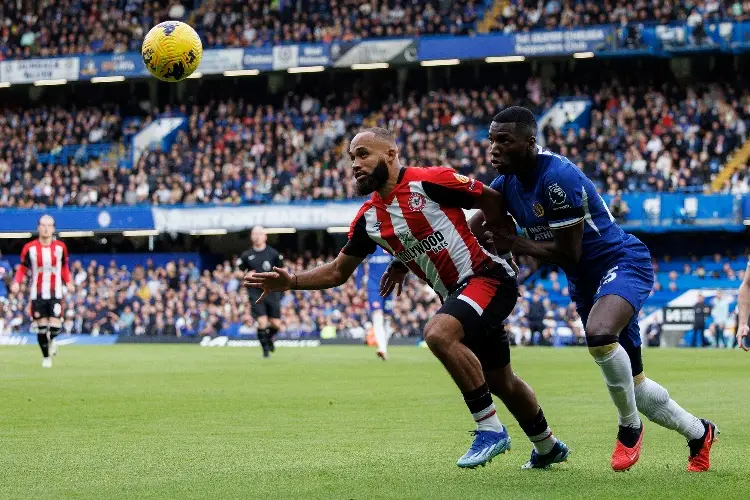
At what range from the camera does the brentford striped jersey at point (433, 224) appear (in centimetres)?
791

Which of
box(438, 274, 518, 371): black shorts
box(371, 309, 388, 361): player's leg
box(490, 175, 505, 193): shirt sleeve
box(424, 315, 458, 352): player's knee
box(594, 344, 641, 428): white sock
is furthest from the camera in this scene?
box(371, 309, 388, 361): player's leg

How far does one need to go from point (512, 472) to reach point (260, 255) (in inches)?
669

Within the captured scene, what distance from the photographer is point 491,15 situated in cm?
4550

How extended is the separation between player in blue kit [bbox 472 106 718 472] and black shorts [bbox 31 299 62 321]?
50.3ft

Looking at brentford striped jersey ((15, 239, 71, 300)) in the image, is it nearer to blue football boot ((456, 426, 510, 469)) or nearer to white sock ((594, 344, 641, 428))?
blue football boot ((456, 426, 510, 469))

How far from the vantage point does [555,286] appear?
38844mm

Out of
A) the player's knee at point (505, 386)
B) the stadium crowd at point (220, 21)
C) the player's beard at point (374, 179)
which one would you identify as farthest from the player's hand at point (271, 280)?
the stadium crowd at point (220, 21)

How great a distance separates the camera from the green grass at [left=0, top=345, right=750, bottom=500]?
23.1 ft

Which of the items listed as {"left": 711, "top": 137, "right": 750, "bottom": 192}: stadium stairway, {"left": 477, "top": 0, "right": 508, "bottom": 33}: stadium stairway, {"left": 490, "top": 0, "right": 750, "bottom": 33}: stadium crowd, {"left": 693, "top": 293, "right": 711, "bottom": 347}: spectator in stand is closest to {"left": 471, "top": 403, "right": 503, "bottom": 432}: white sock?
{"left": 693, "top": 293, "right": 711, "bottom": 347}: spectator in stand

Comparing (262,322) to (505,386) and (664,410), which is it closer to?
(505,386)

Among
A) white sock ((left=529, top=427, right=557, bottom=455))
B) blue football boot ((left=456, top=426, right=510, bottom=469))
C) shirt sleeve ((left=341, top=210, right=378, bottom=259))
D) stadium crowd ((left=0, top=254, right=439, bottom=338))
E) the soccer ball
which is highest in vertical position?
the soccer ball

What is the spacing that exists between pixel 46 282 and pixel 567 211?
52.9 feet

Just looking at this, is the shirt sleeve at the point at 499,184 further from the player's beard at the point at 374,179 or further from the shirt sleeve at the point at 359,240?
the shirt sleeve at the point at 359,240

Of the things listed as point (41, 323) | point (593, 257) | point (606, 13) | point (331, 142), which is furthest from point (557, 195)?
point (331, 142)
